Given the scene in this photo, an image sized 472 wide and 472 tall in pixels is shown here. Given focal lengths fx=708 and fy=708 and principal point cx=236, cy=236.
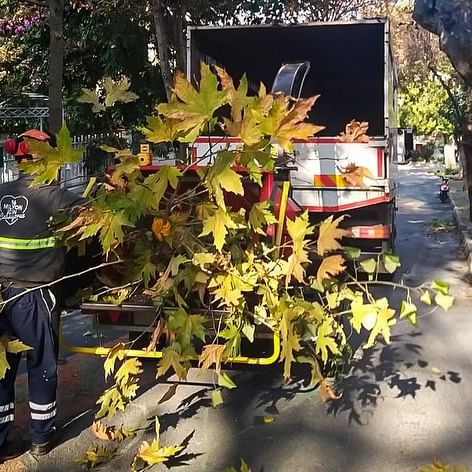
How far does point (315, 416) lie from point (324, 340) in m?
0.91

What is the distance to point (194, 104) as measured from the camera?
3312 mm

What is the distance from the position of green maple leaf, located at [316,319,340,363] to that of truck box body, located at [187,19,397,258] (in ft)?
11.5

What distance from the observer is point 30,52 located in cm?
1634

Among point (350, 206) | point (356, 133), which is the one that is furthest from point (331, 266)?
point (350, 206)

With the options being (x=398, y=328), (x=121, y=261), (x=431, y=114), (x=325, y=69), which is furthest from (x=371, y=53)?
(x=431, y=114)

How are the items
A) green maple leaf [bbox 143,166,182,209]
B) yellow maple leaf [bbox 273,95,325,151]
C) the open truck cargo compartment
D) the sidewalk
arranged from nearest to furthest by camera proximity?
yellow maple leaf [bbox 273,95,325,151]
green maple leaf [bbox 143,166,182,209]
the open truck cargo compartment
the sidewalk

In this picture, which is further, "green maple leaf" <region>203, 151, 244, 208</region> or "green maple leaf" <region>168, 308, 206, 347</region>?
"green maple leaf" <region>168, 308, 206, 347</region>

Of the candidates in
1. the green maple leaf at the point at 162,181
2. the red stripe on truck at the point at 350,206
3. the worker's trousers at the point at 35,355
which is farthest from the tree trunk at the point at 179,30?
the green maple leaf at the point at 162,181

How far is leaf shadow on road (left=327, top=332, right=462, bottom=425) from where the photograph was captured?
15.9 ft

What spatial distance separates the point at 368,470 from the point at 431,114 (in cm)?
4570

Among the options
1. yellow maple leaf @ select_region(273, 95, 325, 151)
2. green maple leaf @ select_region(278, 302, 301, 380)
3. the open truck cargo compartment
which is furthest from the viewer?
the open truck cargo compartment

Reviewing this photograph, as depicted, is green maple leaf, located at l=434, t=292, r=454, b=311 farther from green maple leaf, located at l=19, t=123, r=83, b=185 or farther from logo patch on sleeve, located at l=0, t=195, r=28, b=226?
logo patch on sleeve, located at l=0, t=195, r=28, b=226

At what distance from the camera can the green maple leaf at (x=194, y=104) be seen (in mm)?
3260

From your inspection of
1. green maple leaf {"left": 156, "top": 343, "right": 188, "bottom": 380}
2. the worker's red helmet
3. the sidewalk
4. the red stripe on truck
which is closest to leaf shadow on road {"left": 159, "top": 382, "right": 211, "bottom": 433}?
green maple leaf {"left": 156, "top": 343, "right": 188, "bottom": 380}
